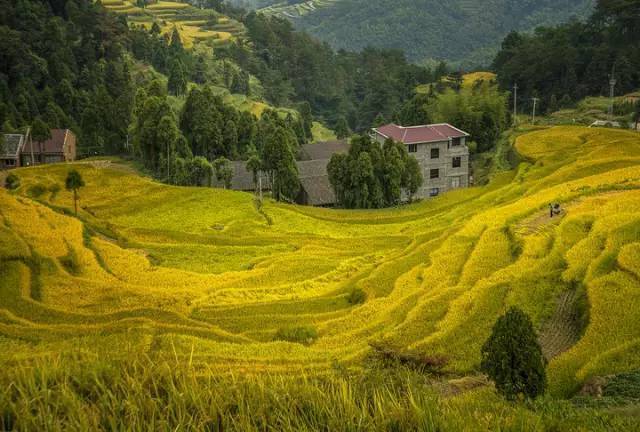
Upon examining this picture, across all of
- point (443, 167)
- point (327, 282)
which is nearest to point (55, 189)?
point (327, 282)

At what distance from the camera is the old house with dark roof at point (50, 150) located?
58.9 metres

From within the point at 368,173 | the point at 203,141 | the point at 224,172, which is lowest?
the point at 224,172

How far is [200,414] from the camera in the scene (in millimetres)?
8492

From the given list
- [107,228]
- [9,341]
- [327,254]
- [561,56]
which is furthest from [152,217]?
[561,56]

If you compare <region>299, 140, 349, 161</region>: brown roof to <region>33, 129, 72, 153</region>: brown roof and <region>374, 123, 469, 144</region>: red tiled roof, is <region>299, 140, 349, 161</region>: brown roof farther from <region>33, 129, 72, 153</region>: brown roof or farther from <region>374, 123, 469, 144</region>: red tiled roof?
<region>33, 129, 72, 153</region>: brown roof

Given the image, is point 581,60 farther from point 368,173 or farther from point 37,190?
point 37,190

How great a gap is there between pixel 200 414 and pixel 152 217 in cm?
3125

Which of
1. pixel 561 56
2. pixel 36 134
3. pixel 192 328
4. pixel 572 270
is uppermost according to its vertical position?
pixel 561 56

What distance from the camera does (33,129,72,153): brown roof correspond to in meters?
59.2

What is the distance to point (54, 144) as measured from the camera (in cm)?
6059

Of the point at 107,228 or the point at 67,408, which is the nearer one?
the point at 67,408

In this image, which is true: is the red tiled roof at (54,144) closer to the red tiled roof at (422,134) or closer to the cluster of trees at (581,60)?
the red tiled roof at (422,134)

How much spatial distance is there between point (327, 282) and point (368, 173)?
2154 centimetres

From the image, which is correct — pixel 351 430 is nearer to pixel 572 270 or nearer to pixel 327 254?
pixel 572 270
